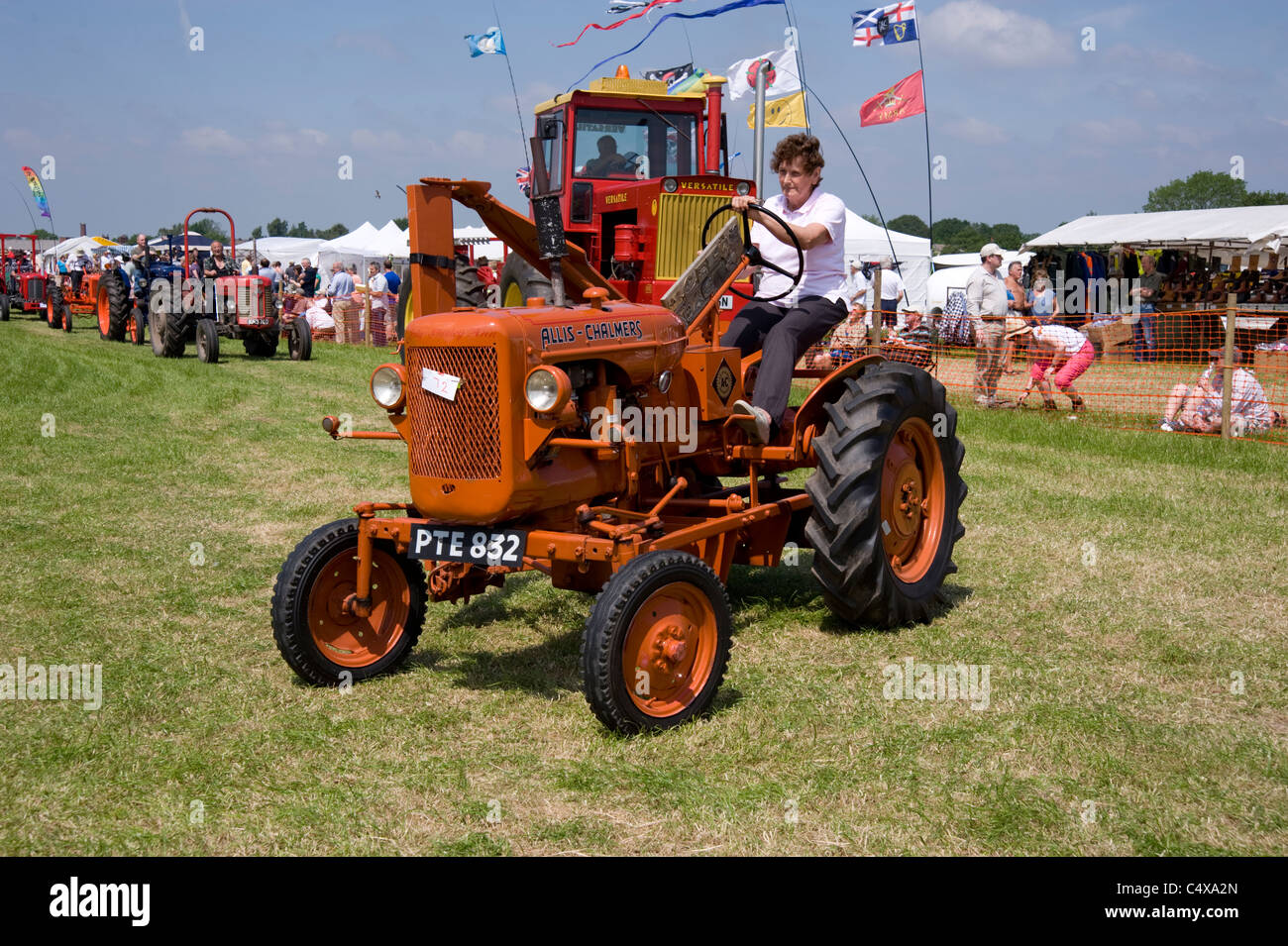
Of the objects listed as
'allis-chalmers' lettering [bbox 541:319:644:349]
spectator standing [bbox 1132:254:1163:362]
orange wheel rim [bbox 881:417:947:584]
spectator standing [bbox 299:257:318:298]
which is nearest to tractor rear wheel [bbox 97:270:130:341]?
spectator standing [bbox 299:257:318:298]

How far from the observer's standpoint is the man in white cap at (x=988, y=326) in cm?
1353

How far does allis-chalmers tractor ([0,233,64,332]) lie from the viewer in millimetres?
24812

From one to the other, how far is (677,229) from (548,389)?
6.17m

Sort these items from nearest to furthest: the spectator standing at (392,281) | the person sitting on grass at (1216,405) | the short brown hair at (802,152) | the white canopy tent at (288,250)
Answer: the short brown hair at (802,152) < the person sitting on grass at (1216,405) < the spectator standing at (392,281) < the white canopy tent at (288,250)

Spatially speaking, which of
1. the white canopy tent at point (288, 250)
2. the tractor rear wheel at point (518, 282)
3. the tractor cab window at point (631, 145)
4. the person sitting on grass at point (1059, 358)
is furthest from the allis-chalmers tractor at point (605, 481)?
the white canopy tent at point (288, 250)

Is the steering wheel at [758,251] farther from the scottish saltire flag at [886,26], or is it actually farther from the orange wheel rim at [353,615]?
the scottish saltire flag at [886,26]

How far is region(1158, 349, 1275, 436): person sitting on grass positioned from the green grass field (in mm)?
3728

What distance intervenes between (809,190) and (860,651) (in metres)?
2.21

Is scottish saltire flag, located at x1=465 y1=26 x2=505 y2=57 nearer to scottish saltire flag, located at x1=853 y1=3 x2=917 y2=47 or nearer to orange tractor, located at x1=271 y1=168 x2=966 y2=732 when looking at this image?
scottish saltire flag, located at x1=853 y1=3 x2=917 y2=47

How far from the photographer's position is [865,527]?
482 centimetres

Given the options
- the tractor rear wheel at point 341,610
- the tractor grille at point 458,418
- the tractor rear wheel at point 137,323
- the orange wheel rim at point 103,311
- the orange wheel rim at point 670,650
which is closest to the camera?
the orange wheel rim at point 670,650

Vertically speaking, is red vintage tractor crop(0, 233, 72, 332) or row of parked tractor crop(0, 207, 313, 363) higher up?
red vintage tractor crop(0, 233, 72, 332)

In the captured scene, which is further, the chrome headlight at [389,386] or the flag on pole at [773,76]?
the flag on pole at [773,76]

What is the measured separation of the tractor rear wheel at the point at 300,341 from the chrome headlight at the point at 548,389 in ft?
51.1
